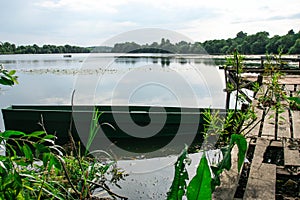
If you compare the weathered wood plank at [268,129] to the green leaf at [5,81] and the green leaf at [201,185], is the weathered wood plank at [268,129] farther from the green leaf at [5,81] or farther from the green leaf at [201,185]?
the green leaf at [5,81]

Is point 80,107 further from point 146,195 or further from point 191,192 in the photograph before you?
point 191,192

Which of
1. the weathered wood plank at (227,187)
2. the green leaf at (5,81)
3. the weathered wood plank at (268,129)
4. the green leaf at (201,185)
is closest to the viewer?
the green leaf at (201,185)

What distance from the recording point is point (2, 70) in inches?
41.9

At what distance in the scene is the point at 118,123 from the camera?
671 centimetres

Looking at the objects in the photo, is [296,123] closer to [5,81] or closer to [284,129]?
[284,129]

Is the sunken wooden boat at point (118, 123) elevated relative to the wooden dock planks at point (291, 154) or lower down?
lower down

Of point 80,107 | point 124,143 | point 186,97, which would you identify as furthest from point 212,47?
point 124,143

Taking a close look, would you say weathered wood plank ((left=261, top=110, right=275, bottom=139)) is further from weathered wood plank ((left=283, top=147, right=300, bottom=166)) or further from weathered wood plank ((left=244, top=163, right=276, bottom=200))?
weathered wood plank ((left=244, top=163, right=276, bottom=200))

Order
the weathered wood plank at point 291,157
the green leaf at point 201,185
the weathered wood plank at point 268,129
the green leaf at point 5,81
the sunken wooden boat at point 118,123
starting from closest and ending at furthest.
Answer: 1. the green leaf at point 201,185
2. the green leaf at point 5,81
3. the weathered wood plank at point 291,157
4. the weathered wood plank at point 268,129
5. the sunken wooden boat at point 118,123

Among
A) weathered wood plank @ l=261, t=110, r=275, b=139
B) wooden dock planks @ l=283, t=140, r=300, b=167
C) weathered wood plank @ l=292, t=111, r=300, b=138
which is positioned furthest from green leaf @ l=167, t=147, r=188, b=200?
weathered wood plank @ l=292, t=111, r=300, b=138

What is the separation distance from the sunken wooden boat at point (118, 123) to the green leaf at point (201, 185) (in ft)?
17.7

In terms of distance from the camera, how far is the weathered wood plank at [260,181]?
1.70 meters

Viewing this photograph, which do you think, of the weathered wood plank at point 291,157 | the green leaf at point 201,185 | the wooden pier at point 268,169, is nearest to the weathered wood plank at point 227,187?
the wooden pier at point 268,169

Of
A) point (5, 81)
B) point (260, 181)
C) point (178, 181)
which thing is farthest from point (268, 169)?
point (5, 81)
